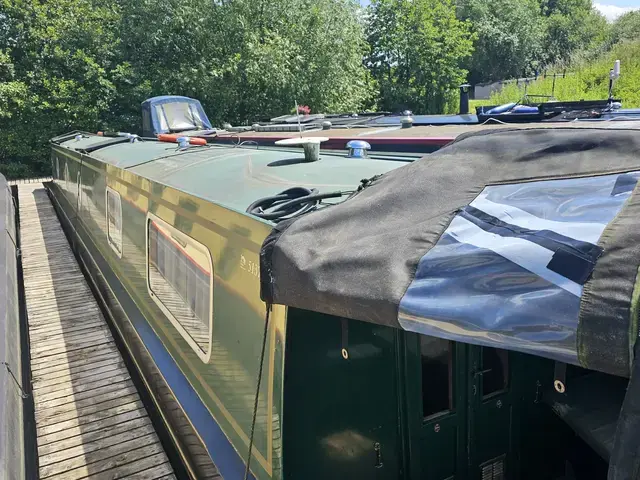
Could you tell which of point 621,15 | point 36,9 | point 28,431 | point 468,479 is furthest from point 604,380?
point 621,15

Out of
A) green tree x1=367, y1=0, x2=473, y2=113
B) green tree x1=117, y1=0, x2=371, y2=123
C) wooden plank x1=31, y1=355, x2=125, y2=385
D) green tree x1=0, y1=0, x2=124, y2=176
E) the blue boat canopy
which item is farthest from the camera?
green tree x1=367, y1=0, x2=473, y2=113

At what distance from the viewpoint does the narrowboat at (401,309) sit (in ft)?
3.83

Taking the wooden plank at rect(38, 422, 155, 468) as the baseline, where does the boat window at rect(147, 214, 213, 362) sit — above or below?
above

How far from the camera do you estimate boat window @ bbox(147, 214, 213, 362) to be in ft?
9.07

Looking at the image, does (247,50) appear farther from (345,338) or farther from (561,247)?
(561,247)

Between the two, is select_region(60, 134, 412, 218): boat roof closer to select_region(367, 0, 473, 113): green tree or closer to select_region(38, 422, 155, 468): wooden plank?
select_region(38, 422, 155, 468): wooden plank

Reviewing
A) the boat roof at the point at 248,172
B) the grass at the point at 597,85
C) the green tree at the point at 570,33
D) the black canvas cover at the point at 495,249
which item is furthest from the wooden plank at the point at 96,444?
the green tree at the point at 570,33

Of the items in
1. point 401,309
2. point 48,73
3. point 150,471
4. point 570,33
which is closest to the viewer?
point 401,309

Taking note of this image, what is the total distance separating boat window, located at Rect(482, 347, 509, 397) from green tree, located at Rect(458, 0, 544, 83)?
37.4 metres

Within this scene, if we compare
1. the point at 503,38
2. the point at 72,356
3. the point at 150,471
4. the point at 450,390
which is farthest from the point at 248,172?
the point at 503,38

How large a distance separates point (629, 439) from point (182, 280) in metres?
2.63

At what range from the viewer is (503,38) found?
36469 millimetres

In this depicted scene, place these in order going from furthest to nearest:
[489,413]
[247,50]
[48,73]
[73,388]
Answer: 1. [48,73]
2. [247,50]
3. [73,388]
4. [489,413]

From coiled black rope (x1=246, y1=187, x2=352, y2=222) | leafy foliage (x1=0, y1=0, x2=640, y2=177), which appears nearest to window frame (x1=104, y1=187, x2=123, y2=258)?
coiled black rope (x1=246, y1=187, x2=352, y2=222)
